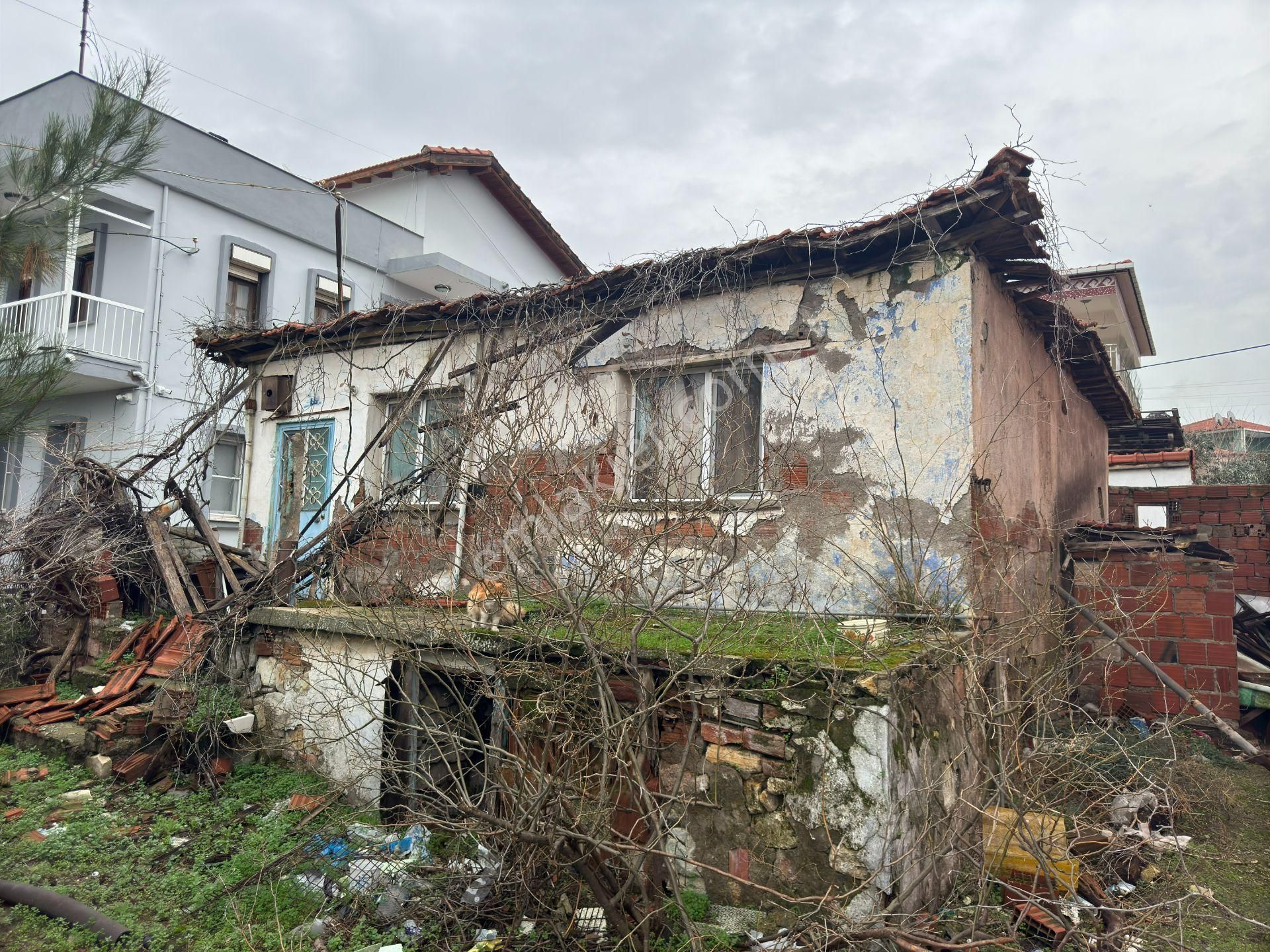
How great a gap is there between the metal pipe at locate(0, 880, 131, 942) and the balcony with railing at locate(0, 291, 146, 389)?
31.8 ft

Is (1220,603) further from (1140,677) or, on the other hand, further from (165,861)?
(165,861)

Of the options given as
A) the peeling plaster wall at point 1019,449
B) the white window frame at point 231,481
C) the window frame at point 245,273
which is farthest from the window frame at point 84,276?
the peeling plaster wall at point 1019,449

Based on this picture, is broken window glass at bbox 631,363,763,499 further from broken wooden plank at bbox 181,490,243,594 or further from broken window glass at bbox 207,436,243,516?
broken window glass at bbox 207,436,243,516

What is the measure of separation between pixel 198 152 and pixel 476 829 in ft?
44.3

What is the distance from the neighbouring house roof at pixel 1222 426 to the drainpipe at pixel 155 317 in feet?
97.5

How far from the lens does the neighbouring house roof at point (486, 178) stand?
52.3 ft

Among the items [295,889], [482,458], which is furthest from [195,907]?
[482,458]

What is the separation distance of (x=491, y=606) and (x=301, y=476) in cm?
492

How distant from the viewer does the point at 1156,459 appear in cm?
1431

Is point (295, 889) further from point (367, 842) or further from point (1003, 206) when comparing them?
point (1003, 206)

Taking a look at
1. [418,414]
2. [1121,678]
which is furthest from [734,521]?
[1121,678]

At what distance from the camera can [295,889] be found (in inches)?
171

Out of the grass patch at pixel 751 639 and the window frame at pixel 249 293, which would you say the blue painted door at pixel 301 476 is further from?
the window frame at pixel 249 293

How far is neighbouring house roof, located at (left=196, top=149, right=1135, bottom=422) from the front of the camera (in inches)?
203
